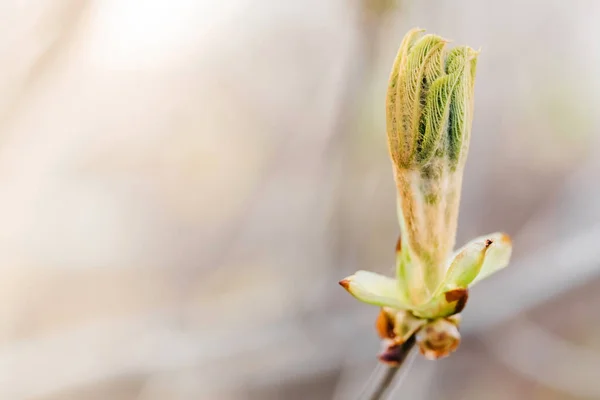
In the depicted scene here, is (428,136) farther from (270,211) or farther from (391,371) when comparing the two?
(270,211)

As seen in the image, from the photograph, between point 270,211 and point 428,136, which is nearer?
point 428,136

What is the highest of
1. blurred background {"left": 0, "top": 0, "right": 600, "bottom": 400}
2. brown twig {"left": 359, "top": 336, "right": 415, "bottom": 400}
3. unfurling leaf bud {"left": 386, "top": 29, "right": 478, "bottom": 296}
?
blurred background {"left": 0, "top": 0, "right": 600, "bottom": 400}

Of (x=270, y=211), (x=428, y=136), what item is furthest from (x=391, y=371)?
(x=270, y=211)

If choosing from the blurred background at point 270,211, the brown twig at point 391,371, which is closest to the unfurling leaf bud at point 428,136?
the brown twig at point 391,371

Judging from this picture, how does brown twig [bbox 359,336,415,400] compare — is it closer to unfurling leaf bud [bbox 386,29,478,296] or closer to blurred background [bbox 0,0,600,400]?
unfurling leaf bud [bbox 386,29,478,296]

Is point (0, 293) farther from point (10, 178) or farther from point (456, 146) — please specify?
point (456, 146)

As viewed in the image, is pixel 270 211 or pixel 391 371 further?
pixel 270 211

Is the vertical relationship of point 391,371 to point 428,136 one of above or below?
below

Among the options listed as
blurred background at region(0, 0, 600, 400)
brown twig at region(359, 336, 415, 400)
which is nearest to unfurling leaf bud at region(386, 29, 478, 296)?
brown twig at region(359, 336, 415, 400)

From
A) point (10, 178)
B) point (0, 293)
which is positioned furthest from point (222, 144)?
point (0, 293)

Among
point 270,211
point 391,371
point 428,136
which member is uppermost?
point 270,211
